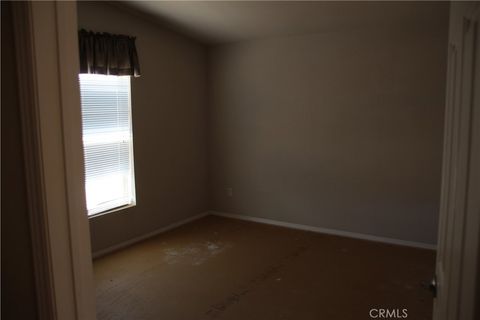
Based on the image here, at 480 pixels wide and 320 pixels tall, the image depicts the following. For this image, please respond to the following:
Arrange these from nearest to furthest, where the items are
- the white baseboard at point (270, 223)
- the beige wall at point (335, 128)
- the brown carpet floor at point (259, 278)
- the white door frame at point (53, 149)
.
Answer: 1. the white door frame at point (53, 149)
2. the brown carpet floor at point (259, 278)
3. the beige wall at point (335, 128)
4. the white baseboard at point (270, 223)

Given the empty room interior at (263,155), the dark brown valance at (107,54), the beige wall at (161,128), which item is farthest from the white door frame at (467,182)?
the beige wall at (161,128)

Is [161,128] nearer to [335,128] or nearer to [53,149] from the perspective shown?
[335,128]

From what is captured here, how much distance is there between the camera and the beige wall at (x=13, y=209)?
0.84 meters

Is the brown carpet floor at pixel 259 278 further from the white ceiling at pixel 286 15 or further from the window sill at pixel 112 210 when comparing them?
the white ceiling at pixel 286 15

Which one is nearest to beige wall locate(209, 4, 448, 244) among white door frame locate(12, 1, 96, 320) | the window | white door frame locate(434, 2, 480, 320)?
the window

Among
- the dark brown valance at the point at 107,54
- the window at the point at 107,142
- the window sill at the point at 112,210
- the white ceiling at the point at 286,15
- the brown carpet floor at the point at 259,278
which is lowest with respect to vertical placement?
the brown carpet floor at the point at 259,278

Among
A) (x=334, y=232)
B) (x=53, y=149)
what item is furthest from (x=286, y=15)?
(x=53, y=149)

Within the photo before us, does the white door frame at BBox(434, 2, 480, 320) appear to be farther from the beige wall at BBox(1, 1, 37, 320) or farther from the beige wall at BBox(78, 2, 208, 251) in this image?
the beige wall at BBox(78, 2, 208, 251)

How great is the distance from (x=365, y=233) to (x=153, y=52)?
10.2ft

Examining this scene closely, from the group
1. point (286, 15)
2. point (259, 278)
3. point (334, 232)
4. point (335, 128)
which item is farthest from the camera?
point (334, 232)

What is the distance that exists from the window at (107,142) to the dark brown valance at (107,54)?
4.7 inches

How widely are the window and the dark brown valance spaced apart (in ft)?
0.39

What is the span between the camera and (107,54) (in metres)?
3.64

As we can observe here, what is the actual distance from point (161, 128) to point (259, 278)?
2.11m
